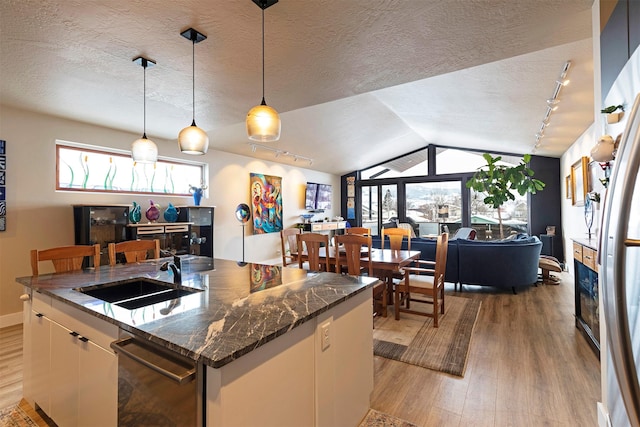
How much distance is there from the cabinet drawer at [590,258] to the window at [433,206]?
5.85 m

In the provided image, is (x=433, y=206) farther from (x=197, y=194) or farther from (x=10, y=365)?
(x=10, y=365)

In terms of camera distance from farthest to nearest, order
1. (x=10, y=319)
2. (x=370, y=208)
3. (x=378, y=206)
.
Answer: (x=370, y=208), (x=378, y=206), (x=10, y=319)

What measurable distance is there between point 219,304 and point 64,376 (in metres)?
1.00

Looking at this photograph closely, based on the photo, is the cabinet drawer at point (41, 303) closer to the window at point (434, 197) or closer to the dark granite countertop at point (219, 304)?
the dark granite countertop at point (219, 304)

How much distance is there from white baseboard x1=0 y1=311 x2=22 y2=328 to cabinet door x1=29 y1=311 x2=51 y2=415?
238 centimetres

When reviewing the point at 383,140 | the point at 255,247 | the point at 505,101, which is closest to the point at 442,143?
the point at 383,140

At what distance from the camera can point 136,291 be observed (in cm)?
206

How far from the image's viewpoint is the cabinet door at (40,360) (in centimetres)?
177

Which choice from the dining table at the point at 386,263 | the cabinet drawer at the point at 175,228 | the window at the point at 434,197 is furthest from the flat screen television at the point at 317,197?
the dining table at the point at 386,263

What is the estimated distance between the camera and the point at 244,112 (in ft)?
12.3

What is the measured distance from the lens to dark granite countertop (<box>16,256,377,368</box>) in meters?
1.06

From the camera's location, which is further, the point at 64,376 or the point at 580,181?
the point at 580,181

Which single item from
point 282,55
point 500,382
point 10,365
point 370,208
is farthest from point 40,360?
point 370,208

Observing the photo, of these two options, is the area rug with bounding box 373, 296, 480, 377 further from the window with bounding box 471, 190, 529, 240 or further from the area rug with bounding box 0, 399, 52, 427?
the window with bounding box 471, 190, 529, 240
